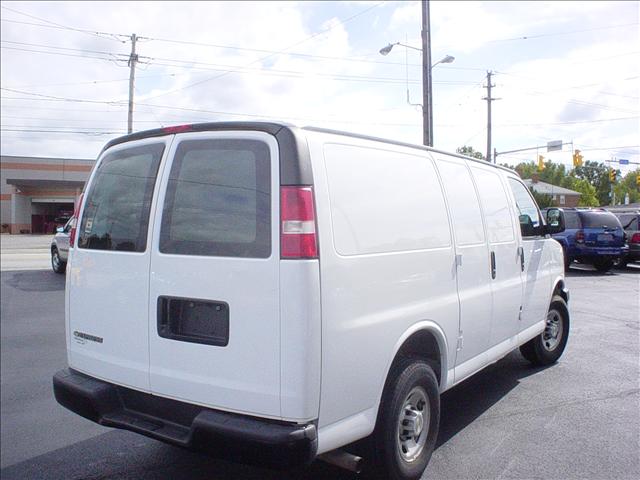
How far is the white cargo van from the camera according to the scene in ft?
9.00

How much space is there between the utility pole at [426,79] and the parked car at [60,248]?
12.3m

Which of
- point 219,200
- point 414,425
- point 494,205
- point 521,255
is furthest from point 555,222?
point 219,200

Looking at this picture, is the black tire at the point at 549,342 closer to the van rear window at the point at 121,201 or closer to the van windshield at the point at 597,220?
the van rear window at the point at 121,201

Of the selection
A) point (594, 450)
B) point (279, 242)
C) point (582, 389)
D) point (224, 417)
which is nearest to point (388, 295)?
point (279, 242)

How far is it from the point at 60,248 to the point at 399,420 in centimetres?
1280

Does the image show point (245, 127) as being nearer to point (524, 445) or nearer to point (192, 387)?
point (192, 387)

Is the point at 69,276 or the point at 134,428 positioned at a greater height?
the point at 69,276

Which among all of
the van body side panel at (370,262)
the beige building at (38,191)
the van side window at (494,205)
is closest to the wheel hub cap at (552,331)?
the van side window at (494,205)

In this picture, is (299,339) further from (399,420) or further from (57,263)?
(57,263)

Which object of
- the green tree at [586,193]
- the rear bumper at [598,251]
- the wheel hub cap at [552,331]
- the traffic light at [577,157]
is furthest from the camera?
the green tree at [586,193]

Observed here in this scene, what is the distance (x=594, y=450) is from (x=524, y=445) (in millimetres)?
487

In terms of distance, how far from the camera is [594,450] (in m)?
4.09

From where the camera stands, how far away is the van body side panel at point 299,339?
2.68 metres

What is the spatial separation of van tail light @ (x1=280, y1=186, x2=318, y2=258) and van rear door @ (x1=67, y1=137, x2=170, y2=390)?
89 centimetres
